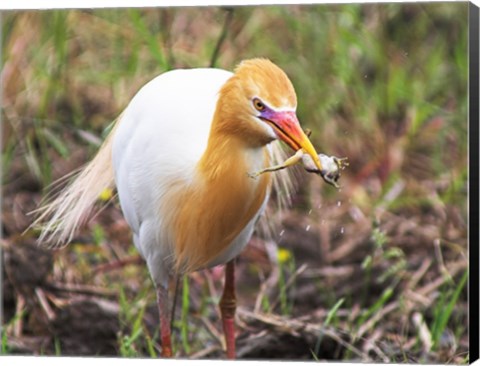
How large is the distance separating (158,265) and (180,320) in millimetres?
598

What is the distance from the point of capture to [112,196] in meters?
4.81

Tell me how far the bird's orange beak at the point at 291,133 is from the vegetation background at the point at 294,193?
718 millimetres

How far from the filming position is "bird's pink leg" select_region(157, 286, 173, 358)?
459 cm

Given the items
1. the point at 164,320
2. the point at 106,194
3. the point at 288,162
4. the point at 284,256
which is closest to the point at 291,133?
the point at 288,162

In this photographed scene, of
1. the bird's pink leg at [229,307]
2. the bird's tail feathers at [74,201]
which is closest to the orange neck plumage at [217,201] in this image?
the bird's pink leg at [229,307]

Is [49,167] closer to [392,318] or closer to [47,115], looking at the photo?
[47,115]

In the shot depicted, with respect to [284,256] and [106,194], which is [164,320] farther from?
[284,256]

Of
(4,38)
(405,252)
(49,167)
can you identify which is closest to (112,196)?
(49,167)

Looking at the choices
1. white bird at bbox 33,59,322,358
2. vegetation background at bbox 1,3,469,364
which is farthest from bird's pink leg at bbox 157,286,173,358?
vegetation background at bbox 1,3,469,364

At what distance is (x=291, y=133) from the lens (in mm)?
3898

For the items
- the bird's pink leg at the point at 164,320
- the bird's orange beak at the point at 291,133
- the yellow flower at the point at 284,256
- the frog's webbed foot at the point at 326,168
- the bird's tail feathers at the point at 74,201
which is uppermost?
the bird's orange beak at the point at 291,133

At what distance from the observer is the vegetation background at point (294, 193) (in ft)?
15.1

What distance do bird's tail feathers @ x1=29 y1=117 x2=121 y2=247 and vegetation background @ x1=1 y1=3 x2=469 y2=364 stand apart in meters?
0.07

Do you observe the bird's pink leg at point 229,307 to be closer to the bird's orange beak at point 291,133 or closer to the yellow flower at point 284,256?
the yellow flower at point 284,256
